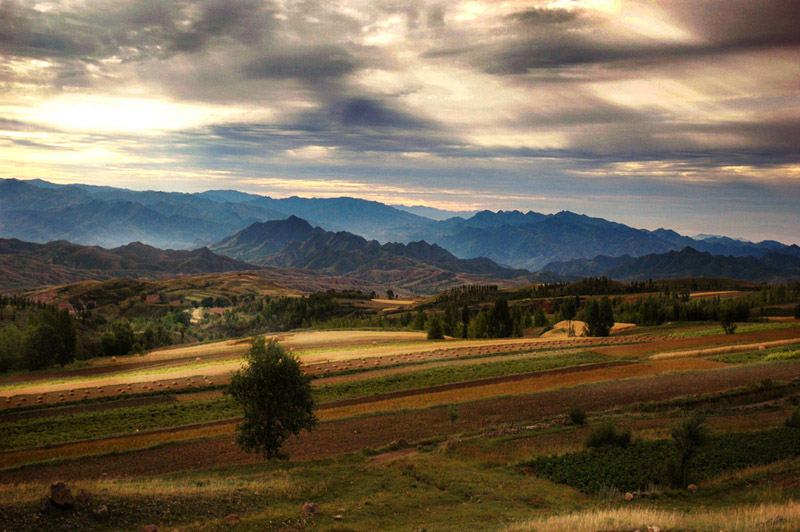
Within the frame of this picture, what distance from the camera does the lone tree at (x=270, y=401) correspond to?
1320 inches

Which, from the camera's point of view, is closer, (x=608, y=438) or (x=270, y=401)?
(x=608, y=438)

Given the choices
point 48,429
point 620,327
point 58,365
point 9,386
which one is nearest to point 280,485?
point 48,429

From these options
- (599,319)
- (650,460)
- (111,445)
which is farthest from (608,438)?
(599,319)

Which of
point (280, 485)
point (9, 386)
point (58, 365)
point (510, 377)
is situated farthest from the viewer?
point (58, 365)

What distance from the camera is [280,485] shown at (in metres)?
23.3

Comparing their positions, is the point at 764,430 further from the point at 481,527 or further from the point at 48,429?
the point at 48,429

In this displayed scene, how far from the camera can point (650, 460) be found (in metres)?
26.6

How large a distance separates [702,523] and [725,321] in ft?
316

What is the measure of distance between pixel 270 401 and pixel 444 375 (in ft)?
115

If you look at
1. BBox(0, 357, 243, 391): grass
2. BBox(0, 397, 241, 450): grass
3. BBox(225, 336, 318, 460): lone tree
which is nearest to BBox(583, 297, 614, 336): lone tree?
BBox(0, 357, 243, 391): grass

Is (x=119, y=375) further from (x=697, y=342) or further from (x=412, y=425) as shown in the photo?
(x=697, y=342)

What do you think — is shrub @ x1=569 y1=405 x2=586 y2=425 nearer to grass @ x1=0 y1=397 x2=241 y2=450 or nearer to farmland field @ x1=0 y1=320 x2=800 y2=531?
farmland field @ x1=0 y1=320 x2=800 y2=531

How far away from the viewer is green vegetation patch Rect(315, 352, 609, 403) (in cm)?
5884

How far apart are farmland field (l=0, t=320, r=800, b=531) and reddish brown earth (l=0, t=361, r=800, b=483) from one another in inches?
9.2
